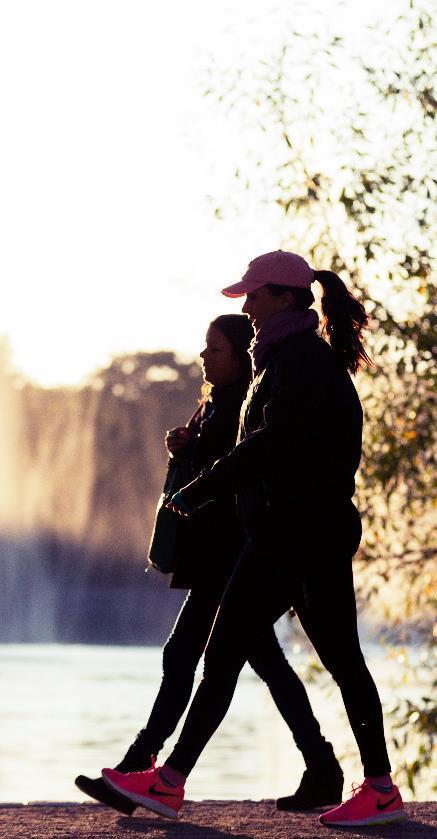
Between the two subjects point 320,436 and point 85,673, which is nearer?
point 320,436

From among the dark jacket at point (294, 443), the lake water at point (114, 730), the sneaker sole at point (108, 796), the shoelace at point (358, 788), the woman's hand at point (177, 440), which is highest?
the lake water at point (114, 730)

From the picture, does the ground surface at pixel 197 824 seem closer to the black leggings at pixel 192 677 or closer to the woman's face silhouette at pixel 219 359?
the black leggings at pixel 192 677

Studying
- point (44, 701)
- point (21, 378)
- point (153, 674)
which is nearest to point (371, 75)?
point (44, 701)

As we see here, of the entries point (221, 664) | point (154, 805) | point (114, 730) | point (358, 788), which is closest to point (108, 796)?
point (154, 805)

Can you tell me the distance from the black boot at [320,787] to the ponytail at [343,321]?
1591 millimetres

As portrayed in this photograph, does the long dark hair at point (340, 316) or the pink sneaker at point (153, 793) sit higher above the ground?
the long dark hair at point (340, 316)

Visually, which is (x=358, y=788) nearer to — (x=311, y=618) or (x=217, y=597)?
(x=311, y=618)

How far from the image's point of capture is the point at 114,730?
25.4 meters

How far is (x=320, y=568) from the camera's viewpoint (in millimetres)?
5543

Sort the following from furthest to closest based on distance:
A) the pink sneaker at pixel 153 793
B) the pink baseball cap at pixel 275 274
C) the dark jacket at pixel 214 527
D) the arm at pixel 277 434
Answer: the dark jacket at pixel 214 527
the pink sneaker at pixel 153 793
the pink baseball cap at pixel 275 274
the arm at pixel 277 434

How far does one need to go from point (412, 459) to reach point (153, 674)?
28.6 m

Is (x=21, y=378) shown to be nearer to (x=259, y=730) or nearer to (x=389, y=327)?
(x=259, y=730)

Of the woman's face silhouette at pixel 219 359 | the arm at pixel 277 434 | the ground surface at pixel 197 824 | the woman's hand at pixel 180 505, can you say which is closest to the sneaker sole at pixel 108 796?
the ground surface at pixel 197 824

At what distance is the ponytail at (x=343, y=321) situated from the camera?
18.8 feet
